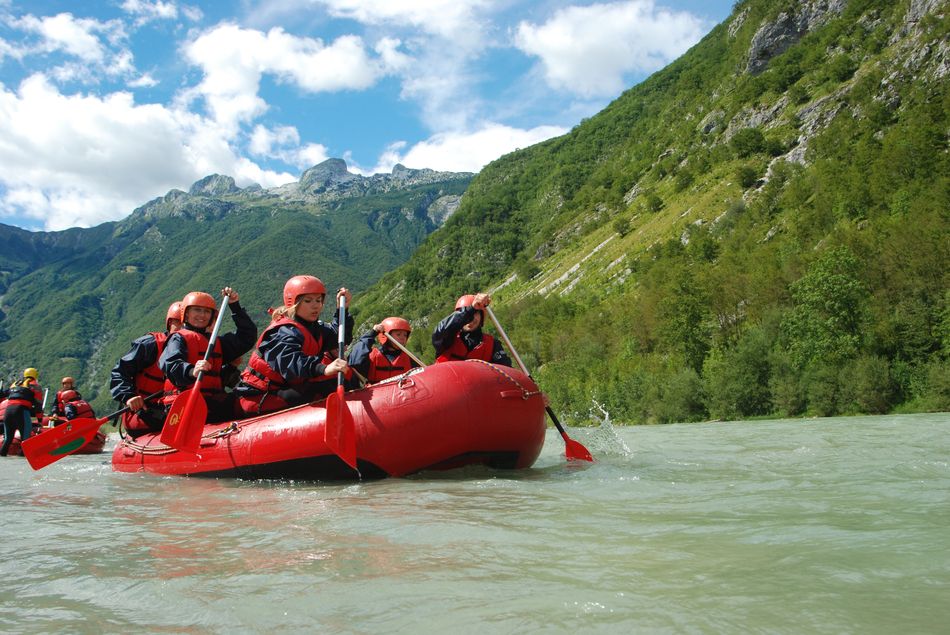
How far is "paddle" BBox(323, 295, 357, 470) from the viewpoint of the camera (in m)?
6.21

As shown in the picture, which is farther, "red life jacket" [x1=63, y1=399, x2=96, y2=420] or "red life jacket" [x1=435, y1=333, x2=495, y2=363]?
"red life jacket" [x1=63, y1=399, x2=96, y2=420]

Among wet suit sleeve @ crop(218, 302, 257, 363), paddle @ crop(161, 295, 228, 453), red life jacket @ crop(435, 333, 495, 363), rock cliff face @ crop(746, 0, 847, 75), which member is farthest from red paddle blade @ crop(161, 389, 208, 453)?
rock cliff face @ crop(746, 0, 847, 75)

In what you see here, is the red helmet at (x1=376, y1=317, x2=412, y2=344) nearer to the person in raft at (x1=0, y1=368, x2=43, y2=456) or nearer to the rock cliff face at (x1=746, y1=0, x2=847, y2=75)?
the person in raft at (x1=0, y1=368, x2=43, y2=456)

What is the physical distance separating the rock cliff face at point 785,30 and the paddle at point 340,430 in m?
85.6

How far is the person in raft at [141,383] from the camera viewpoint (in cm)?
862

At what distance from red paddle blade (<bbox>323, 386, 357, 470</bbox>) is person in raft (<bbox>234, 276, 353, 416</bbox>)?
460 millimetres

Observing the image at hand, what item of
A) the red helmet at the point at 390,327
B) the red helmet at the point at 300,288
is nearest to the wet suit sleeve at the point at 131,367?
the red helmet at the point at 300,288

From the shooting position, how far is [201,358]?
323 inches

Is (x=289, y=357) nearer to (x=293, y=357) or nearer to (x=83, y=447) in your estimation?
(x=293, y=357)

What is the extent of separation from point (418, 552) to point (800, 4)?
9195 centimetres

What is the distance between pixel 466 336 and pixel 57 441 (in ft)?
17.4

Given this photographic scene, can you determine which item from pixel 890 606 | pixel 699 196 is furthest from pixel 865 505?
pixel 699 196

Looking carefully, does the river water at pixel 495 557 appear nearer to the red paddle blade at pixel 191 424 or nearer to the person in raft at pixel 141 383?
the red paddle blade at pixel 191 424

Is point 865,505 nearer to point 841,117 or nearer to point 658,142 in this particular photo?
point 841,117
